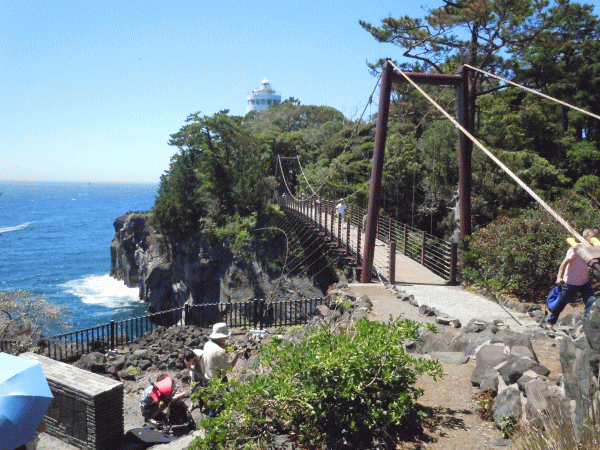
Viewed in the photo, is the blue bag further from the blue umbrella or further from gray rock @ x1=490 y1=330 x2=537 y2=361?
the blue umbrella

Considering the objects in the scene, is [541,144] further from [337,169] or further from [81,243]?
[81,243]

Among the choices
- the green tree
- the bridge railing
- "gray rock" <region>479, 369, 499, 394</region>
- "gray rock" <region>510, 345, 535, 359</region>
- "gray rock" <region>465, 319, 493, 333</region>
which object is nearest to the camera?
"gray rock" <region>479, 369, 499, 394</region>

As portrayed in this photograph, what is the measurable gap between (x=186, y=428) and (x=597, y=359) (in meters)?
4.49

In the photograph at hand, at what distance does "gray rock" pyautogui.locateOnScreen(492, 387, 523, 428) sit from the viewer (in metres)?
4.34

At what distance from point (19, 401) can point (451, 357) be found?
15.4 ft

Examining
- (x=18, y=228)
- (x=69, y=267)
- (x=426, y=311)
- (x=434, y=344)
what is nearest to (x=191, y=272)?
(x=426, y=311)

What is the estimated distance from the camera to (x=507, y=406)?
448 centimetres

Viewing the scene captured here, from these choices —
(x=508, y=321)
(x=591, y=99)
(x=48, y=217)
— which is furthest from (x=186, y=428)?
(x=48, y=217)

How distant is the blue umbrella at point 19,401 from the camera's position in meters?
3.20

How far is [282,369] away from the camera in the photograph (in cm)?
446

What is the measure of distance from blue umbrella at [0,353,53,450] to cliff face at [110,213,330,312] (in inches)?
662

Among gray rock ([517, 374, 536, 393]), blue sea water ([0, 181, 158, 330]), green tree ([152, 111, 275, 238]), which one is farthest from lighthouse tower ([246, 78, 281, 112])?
gray rock ([517, 374, 536, 393])

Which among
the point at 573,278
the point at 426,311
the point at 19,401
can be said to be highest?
the point at 573,278

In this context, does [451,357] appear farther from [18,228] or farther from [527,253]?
[18,228]
